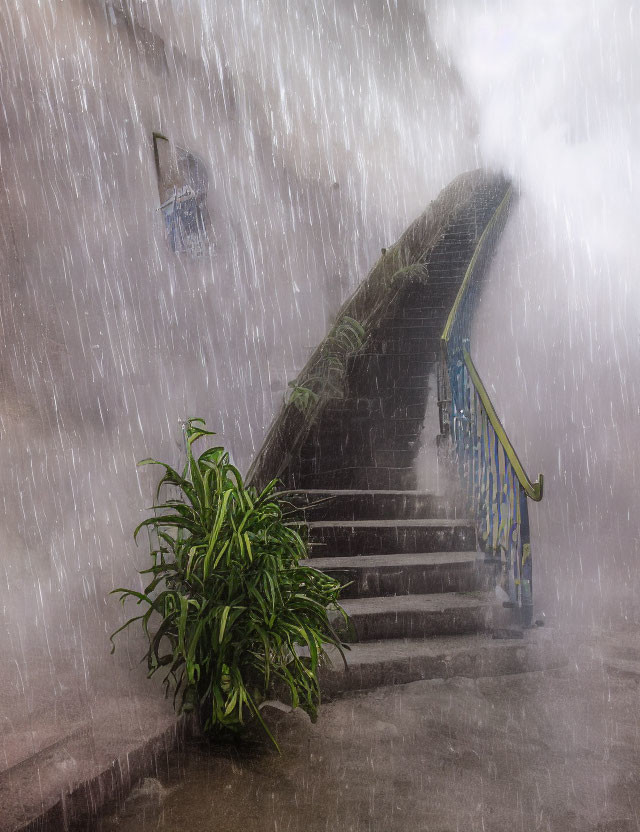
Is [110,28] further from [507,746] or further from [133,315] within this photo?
[507,746]

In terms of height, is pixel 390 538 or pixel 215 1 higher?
pixel 215 1

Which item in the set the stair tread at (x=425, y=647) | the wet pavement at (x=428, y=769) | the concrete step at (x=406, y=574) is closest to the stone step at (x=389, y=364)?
the concrete step at (x=406, y=574)

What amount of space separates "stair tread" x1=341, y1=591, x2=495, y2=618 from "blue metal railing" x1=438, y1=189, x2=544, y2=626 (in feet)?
0.67

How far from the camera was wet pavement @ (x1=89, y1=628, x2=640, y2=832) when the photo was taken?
2.14m

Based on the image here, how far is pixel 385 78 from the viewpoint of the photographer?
313 inches

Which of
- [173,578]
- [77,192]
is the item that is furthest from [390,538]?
[77,192]

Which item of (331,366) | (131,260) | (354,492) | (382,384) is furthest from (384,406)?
(131,260)

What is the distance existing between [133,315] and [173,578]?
6.65ft

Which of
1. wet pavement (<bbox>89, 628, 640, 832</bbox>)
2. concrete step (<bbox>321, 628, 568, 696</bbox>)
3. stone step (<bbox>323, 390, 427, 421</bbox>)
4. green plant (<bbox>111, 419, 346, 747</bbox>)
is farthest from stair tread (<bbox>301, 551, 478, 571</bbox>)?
stone step (<bbox>323, 390, 427, 421</bbox>)

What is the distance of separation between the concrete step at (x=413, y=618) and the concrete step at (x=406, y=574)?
15 centimetres

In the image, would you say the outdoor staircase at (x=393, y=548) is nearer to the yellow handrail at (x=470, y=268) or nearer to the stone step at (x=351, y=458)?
the stone step at (x=351, y=458)

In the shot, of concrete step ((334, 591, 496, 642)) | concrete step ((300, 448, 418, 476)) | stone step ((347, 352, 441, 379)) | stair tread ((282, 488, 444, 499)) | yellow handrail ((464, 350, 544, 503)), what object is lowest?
concrete step ((334, 591, 496, 642))

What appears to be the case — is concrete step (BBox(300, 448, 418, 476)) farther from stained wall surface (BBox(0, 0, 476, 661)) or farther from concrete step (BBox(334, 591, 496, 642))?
concrete step (BBox(334, 591, 496, 642))

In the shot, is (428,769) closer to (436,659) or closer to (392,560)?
(436,659)
